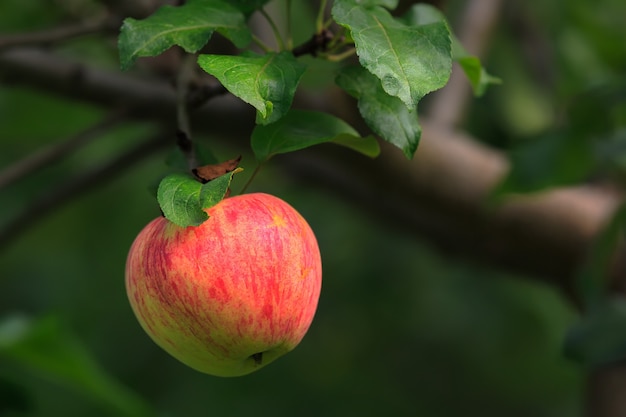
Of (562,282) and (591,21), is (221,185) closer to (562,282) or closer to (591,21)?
(562,282)

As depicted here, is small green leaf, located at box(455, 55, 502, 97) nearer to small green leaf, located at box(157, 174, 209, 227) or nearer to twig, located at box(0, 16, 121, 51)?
small green leaf, located at box(157, 174, 209, 227)

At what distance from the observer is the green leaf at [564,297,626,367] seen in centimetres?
130

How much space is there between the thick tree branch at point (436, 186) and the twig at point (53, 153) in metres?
0.04

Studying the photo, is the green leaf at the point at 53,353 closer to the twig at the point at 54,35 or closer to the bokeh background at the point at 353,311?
the twig at the point at 54,35

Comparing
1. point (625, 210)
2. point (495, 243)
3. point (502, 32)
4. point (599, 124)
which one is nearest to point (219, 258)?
point (625, 210)

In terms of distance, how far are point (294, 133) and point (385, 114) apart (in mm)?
73

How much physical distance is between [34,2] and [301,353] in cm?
115

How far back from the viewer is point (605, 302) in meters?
1.40

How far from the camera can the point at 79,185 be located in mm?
1644

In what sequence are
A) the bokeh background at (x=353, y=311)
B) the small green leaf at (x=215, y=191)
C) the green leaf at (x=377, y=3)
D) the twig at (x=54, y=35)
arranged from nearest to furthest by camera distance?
the small green leaf at (x=215, y=191) < the green leaf at (x=377, y=3) < the twig at (x=54, y=35) < the bokeh background at (x=353, y=311)

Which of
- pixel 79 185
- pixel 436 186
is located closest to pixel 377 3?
pixel 436 186

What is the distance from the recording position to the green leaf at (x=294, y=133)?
0.76 metres

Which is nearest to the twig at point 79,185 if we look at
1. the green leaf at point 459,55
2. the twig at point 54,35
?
the twig at point 54,35

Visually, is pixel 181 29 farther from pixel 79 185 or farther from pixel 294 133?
pixel 79 185
